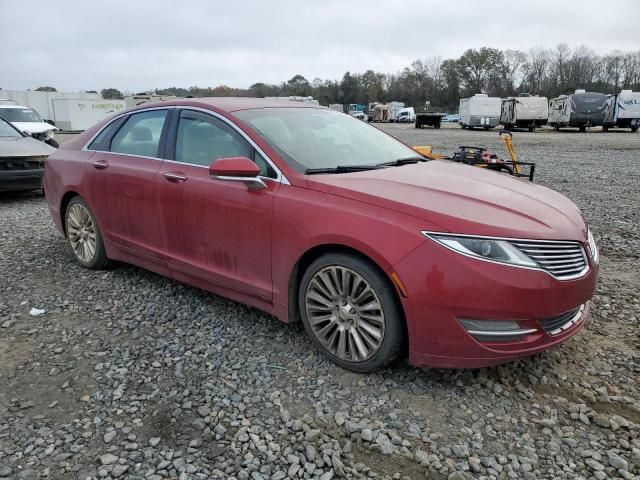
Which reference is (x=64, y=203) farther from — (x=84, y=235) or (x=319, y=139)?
(x=319, y=139)

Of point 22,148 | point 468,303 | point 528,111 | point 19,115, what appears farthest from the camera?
point 528,111

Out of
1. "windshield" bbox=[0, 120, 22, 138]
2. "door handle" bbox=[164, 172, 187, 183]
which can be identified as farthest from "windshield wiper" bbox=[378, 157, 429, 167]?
"windshield" bbox=[0, 120, 22, 138]

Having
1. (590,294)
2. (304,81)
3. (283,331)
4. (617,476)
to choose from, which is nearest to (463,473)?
(617,476)

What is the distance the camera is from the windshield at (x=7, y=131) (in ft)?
30.9

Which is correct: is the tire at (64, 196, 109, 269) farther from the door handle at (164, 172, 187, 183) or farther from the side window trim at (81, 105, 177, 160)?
the door handle at (164, 172, 187, 183)

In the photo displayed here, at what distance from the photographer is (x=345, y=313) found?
3.15 meters

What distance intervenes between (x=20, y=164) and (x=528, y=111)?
33.5 m

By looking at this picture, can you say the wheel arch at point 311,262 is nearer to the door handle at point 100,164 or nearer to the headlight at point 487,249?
the headlight at point 487,249

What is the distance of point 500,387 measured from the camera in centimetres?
305

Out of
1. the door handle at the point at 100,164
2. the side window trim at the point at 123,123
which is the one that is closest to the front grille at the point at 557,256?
the side window trim at the point at 123,123

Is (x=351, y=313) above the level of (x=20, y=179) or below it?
below

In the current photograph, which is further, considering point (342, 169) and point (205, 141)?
point (205, 141)

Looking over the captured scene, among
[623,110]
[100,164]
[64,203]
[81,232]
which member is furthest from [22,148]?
[623,110]

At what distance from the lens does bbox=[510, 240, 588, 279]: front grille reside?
9.10 feet
